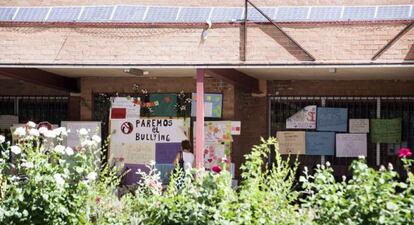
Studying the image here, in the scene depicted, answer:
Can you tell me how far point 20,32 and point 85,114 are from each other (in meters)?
3.38

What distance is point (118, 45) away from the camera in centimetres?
1480

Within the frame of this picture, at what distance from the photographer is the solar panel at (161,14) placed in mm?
14883

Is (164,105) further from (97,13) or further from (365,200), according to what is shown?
(365,200)

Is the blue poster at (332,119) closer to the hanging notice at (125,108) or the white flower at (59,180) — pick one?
the hanging notice at (125,108)

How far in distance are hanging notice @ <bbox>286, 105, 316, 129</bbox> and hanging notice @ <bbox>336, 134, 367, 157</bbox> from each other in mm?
691

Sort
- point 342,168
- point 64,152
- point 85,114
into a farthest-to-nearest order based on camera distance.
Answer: point 85,114
point 342,168
point 64,152

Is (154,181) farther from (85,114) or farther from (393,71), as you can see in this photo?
(85,114)

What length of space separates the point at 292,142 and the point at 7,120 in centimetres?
639

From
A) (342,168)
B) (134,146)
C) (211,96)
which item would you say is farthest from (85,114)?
(342,168)

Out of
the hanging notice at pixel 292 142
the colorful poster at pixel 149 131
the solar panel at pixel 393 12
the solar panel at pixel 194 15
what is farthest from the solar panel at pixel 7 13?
the solar panel at pixel 393 12

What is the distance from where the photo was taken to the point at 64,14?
607 inches

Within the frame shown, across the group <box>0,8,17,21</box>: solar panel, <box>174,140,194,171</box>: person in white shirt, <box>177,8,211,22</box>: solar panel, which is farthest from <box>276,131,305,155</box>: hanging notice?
<box>0,8,17,21</box>: solar panel

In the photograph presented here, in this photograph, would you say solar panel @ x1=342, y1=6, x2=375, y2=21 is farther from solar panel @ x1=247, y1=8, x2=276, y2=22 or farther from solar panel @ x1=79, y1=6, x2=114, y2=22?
solar panel @ x1=79, y1=6, x2=114, y2=22

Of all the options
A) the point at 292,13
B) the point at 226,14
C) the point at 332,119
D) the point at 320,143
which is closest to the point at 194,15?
the point at 226,14
